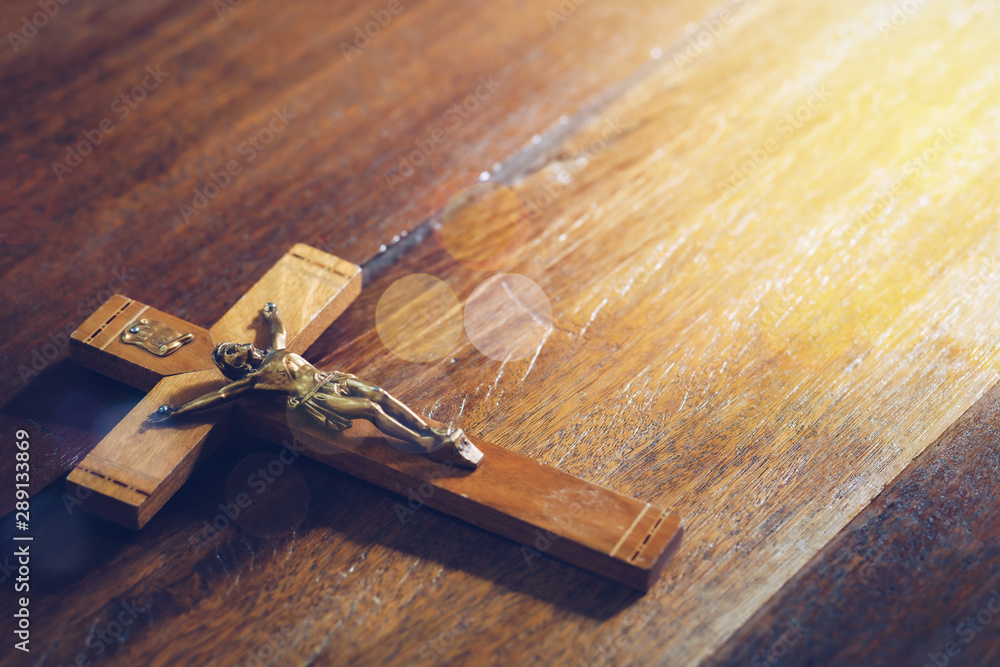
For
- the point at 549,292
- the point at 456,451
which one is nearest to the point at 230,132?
the point at 549,292

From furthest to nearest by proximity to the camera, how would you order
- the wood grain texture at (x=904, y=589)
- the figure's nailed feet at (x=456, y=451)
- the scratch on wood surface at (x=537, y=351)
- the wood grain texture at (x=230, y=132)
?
the wood grain texture at (x=230, y=132) → the scratch on wood surface at (x=537, y=351) → the figure's nailed feet at (x=456, y=451) → the wood grain texture at (x=904, y=589)

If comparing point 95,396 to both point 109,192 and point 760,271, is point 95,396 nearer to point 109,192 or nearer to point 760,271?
point 109,192

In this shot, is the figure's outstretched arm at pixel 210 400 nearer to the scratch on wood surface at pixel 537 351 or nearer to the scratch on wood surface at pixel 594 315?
the scratch on wood surface at pixel 537 351

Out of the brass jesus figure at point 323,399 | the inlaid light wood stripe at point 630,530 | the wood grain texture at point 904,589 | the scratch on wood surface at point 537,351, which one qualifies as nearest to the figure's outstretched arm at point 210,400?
the brass jesus figure at point 323,399

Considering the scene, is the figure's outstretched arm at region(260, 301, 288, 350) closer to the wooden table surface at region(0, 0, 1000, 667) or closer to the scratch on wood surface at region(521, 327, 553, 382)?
the wooden table surface at region(0, 0, 1000, 667)

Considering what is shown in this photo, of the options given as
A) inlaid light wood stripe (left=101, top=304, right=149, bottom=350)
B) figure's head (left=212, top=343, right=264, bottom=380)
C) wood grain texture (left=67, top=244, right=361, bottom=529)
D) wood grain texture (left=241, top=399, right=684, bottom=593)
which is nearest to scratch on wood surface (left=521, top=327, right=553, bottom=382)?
wood grain texture (left=241, top=399, right=684, bottom=593)

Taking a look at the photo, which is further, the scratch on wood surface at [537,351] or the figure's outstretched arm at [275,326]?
the scratch on wood surface at [537,351]

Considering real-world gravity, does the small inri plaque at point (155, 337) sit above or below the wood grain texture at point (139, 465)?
above

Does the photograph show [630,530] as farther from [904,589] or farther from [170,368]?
[170,368]
